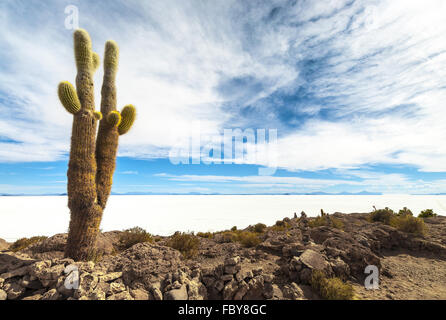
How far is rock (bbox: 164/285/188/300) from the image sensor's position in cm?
480

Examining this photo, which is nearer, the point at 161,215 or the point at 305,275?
the point at 305,275

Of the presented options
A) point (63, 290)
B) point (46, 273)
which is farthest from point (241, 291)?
point (46, 273)

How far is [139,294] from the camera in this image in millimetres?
4988

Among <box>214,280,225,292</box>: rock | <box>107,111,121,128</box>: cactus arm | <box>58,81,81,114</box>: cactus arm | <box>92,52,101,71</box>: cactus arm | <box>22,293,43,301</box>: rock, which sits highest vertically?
<box>92,52,101,71</box>: cactus arm

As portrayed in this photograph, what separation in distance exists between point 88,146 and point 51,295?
4155mm

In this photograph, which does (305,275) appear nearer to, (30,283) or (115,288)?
(115,288)

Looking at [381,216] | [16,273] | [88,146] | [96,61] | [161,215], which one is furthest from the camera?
[161,215]

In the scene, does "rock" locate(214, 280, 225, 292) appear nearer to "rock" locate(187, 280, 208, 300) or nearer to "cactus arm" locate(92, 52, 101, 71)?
"rock" locate(187, 280, 208, 300)

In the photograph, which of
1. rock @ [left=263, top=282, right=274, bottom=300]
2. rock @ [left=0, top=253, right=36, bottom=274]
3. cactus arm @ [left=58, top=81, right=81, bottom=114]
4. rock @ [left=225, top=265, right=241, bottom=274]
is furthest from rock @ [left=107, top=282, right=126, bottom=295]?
cactus arm @ [left=58, top=81, right=81, bottom=114]

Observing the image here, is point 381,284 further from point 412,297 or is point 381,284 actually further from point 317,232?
point 317,232

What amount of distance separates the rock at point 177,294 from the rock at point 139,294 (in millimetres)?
498

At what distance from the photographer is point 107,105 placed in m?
7.91

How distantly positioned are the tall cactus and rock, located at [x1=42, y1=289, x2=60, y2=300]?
1.82 m
